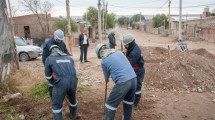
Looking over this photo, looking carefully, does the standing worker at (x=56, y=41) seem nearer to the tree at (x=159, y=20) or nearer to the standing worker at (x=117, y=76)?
the standing worker at (x=117, y=76)

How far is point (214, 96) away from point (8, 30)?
287 inches

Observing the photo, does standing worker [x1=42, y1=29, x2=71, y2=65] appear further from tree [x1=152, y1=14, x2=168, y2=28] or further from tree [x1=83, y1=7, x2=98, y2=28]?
tree [x1=152, y1=14, x2=168, y2=28]

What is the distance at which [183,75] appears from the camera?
10047mm

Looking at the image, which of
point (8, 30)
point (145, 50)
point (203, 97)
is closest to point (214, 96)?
point (203, 97)

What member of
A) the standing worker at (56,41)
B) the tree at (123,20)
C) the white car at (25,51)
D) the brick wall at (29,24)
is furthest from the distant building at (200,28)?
the tree at (123,20)

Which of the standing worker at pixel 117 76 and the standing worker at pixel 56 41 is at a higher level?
the standing worker at pixel 56 41

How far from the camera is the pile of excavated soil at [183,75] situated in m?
9.63

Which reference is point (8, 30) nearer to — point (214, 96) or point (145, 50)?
point (214, 96)

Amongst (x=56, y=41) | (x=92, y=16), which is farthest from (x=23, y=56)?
(x=92, y=16)

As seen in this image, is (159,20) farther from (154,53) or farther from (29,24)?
(154,53)

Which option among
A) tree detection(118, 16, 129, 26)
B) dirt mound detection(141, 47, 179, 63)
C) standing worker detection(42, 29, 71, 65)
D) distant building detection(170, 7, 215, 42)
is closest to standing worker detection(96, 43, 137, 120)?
standing worker detection(42, 29, 71, 65)

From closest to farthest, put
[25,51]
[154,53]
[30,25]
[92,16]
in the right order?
1. [25,51]
2. [154,53]
3. [30,25]
4. [92,16]

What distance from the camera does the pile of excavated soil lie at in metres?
9.63

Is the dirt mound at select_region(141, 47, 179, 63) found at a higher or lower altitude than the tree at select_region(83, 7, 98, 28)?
lower
